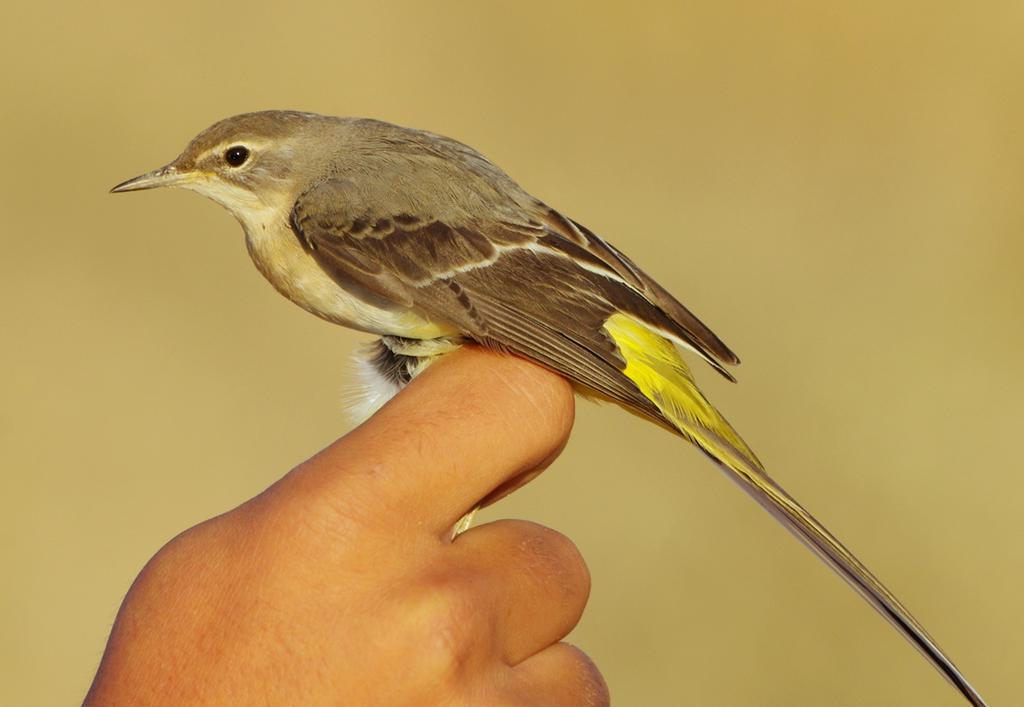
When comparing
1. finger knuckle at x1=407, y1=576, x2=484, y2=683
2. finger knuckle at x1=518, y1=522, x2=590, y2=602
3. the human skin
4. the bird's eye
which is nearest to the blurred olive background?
the bird's eye

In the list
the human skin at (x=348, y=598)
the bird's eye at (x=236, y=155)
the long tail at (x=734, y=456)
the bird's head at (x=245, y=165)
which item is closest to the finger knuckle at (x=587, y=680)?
the human skin at (x=348, y=598)

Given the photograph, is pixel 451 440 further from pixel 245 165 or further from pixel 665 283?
pixel 665 283

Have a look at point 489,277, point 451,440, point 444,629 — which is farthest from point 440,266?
point 444,629

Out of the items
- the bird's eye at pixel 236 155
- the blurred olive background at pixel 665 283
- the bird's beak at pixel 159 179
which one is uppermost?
the bird's eye at pixel 236 155

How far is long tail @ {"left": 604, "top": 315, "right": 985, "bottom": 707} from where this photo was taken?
306cm

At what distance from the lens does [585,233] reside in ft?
13.3

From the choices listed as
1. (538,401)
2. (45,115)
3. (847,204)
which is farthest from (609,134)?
(538,401)

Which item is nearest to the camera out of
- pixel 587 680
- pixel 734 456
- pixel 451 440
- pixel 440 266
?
pixel 451 440

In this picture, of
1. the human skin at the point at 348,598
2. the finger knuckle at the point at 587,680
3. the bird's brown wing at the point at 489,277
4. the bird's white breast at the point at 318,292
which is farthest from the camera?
the bird's white breast at the point at 318,292

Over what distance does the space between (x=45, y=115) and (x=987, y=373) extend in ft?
23.7

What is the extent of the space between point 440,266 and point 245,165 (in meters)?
0.82

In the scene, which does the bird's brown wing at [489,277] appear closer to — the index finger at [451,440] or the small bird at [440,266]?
the small bird at [440,266]

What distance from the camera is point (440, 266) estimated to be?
12.0 ft

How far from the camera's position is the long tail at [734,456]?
306 cm
